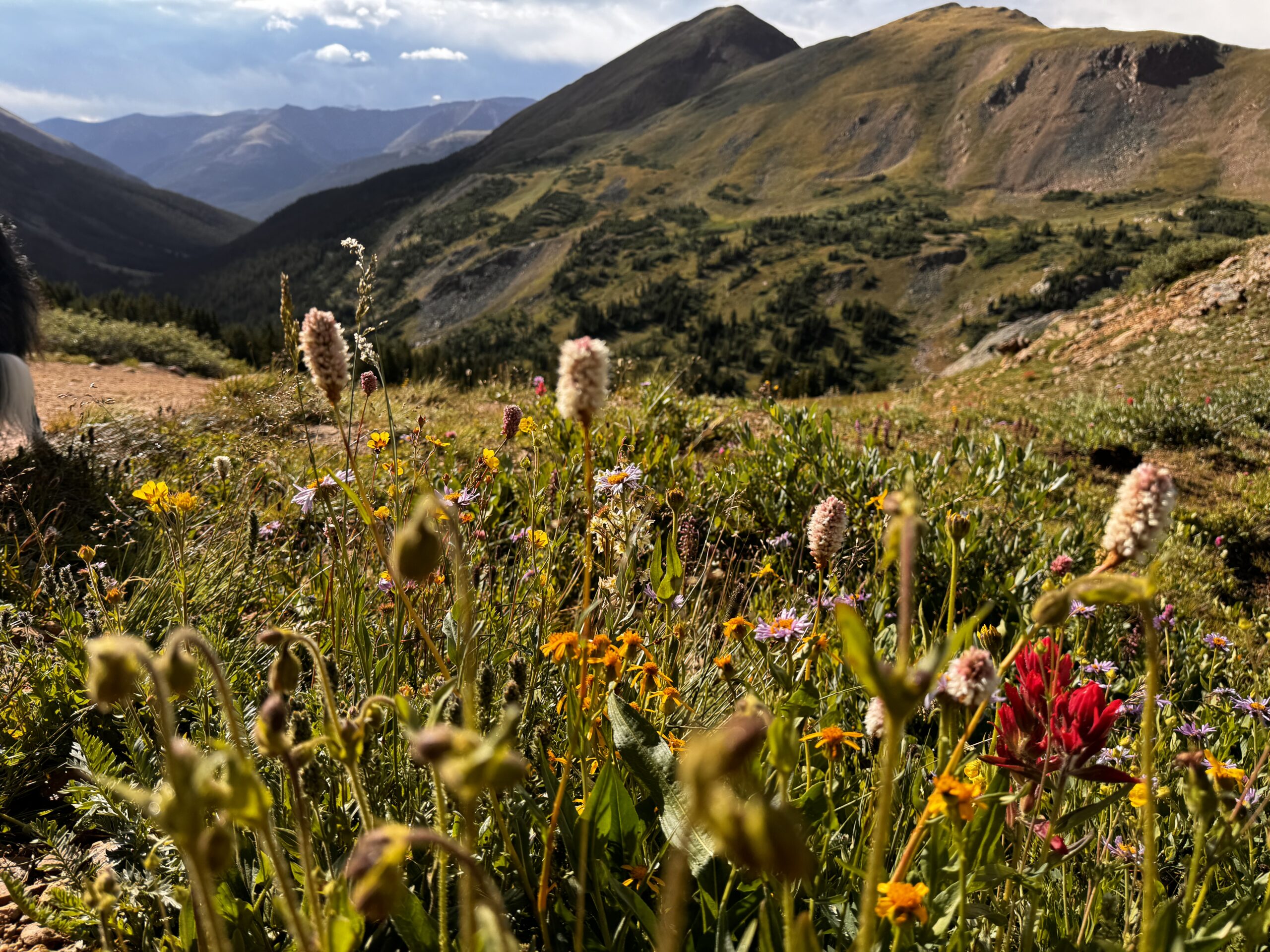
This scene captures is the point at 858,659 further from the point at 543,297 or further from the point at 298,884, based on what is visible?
A: the point at 543,297

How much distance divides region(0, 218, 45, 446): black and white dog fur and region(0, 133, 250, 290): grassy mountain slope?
13422 centimetres

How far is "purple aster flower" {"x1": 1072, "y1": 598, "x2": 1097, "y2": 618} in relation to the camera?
2499 mm

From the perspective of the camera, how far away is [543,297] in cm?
8575

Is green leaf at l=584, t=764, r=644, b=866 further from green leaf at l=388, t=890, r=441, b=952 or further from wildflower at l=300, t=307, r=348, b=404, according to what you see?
wildflower at l=300, t=307, r=348, b=404

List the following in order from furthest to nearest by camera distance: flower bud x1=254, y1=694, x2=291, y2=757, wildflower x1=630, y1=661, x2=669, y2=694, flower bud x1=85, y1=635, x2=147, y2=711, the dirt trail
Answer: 1. the dirt trail
2. wildflower x1=630, y1=661, x2=669, y2=694
3. flower bud x1=254, y1=694, x2=291, y2=757
4. flower bud x1=85, y1=635, x2=147, y2=711

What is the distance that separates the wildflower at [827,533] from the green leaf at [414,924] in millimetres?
962

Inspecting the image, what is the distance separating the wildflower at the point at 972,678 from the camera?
2.96ft

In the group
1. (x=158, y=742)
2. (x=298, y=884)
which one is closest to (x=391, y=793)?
(x=298, y=884)

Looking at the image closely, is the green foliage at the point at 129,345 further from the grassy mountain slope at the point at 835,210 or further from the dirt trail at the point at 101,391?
the grassy mountain slope at the point at 835,210

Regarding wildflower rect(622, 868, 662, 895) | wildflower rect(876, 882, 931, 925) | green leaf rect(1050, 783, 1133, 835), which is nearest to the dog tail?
wildflower rect(622, 868, 662, 895)

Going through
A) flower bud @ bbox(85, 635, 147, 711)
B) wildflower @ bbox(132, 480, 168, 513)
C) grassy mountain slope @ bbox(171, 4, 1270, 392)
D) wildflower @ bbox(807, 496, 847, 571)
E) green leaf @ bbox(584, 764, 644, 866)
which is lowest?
green leaf @ bbox(584, 764, 644, 866)

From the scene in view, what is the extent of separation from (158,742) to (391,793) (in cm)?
67

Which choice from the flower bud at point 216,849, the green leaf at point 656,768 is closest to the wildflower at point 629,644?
the green leaf at point 656,768

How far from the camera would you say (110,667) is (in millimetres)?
667
